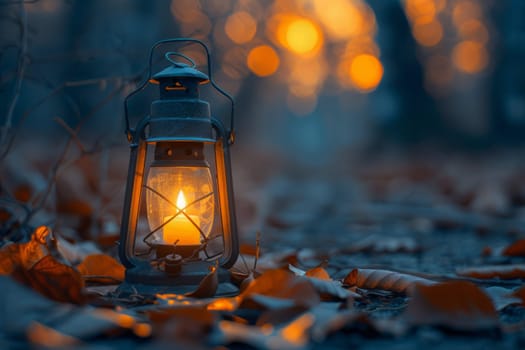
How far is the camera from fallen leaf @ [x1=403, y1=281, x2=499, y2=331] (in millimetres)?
1512

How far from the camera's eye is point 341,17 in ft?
104

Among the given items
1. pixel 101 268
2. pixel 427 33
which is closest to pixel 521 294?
pixel 101 268

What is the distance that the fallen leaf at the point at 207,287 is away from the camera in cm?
185

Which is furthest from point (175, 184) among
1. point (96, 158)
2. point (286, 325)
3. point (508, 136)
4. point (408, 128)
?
point (408, 128)

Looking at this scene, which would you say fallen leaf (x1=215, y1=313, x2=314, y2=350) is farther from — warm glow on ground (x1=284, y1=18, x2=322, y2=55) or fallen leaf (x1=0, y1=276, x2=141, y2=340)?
warm glow on ground (x1=284, y1=18, x2=322, y2=55)

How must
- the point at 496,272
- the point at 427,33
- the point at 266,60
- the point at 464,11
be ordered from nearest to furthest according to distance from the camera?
the point at 496,272 → the point at 427,33 → the point at 464,11 → the point at 266,60

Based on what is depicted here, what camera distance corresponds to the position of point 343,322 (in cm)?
146

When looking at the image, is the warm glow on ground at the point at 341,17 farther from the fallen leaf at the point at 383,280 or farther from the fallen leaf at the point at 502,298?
the fallen leaf at the point at 502,298

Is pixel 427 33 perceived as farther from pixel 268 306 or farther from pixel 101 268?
pixel 268 306

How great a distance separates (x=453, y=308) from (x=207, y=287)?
685mm

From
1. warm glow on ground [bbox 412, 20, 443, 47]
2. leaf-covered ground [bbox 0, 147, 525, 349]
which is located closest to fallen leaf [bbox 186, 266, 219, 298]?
leaf-covered ground [bbox 0, 147, 525, 349]

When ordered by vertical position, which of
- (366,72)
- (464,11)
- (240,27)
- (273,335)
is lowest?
(273,335)

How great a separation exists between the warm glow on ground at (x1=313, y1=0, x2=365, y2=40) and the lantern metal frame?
28.3 m

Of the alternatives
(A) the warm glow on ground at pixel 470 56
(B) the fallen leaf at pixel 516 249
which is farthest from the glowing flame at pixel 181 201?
(A) the warm glow on ground at pixel 470 56
